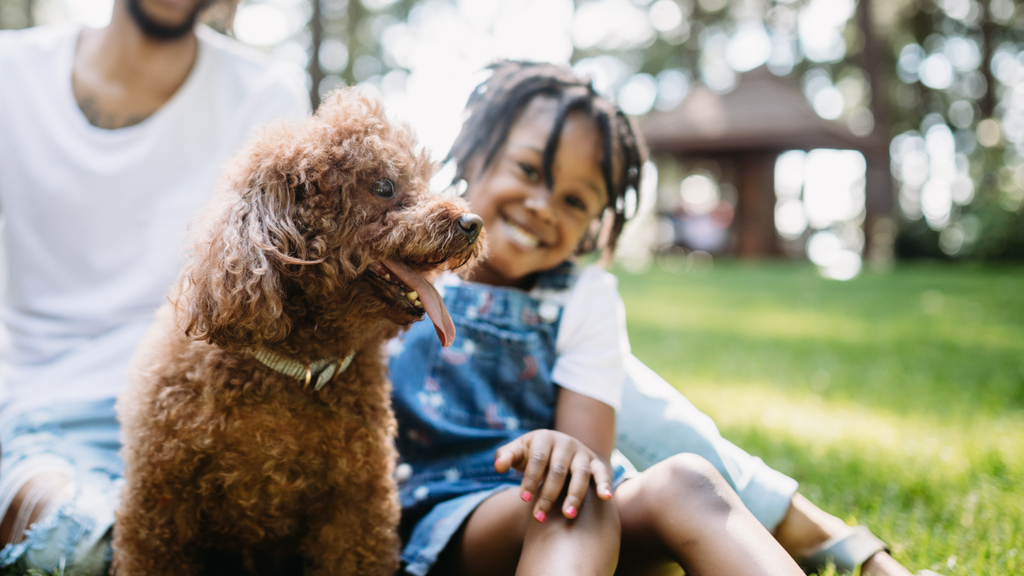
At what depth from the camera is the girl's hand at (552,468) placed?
5.49 feet

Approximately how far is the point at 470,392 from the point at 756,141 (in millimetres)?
14931

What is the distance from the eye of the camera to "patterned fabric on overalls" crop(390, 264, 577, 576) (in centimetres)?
216

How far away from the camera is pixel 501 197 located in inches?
96.2

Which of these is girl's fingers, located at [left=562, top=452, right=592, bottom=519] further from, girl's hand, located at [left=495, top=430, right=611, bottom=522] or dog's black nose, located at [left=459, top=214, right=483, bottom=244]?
dog's black nose, located at [left=459, top=214, right=483, bottom=244]

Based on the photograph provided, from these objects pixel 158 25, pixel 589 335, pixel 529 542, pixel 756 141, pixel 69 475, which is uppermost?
pixel 158 25

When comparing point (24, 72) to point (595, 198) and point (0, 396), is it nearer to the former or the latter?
point (0, 396)

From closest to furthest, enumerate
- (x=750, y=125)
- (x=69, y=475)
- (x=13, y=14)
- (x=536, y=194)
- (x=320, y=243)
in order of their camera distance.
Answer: (x=320, y=243) → (x=69, y=475) → (x=536, y=194) → (x=750, y=125) → (x=13, y=14)

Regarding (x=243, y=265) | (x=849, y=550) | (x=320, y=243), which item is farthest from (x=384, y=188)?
(x=849, y=550)

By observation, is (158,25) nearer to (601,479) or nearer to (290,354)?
(290,354)

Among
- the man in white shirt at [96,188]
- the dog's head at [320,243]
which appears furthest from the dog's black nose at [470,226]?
the man in white shirt at [96,188]

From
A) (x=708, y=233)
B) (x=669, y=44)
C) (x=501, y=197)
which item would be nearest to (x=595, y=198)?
(x=501, y=197)

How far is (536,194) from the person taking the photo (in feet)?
7.92

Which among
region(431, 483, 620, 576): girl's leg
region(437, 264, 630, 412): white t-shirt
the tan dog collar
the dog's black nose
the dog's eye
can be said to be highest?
the dog's eye

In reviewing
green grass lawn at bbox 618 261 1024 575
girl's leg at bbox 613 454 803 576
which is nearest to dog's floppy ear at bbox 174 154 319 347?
girl's leg at bbox 613 454 803 576
